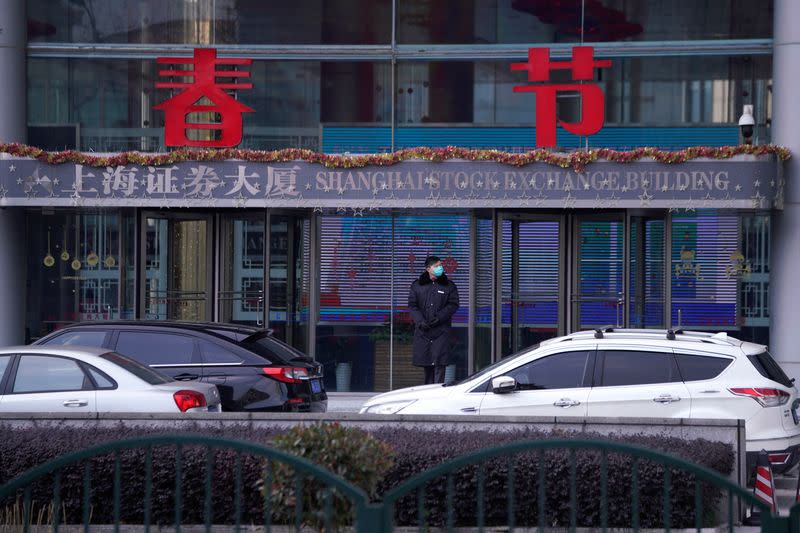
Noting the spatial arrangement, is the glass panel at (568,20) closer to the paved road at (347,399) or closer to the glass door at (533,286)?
the glass door at (533,286)

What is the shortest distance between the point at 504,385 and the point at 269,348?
292 centimetres

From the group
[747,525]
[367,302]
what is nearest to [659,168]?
[367,302]

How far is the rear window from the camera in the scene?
10336mm

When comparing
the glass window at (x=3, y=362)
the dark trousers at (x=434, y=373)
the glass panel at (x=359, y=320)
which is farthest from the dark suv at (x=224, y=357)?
the glass panel at (x=359, y=320)

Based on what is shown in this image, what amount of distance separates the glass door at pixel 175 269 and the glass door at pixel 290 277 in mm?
1070

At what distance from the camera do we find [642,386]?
1045cm

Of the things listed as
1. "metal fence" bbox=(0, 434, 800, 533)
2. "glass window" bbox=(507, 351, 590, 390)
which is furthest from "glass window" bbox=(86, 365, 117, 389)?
"glass window" bbox=(507, 351, 590, 390)

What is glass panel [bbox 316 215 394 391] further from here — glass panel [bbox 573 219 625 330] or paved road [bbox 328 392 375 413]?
glass panel [bbox 573 219 625 330]

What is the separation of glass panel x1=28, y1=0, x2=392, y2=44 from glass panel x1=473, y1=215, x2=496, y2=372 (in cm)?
336

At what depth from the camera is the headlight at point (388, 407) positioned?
10.9 m

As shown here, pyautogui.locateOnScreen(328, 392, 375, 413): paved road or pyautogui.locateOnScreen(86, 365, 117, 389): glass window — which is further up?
pyautogui.locateOnScreen(86, 365, 117, 389): glass window

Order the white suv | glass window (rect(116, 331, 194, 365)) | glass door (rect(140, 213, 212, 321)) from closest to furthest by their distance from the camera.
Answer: the white suv
glass window (rect(116, 331, 194, 365))
glass door (rect(140, 213, 212, 321))

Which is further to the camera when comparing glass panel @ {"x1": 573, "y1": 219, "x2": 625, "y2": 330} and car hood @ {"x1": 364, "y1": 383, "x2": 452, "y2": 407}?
glass panel @ {"x1": 573, "y1": 219, "x2": 625, "y2": 330}

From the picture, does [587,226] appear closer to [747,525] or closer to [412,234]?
[412,234]
